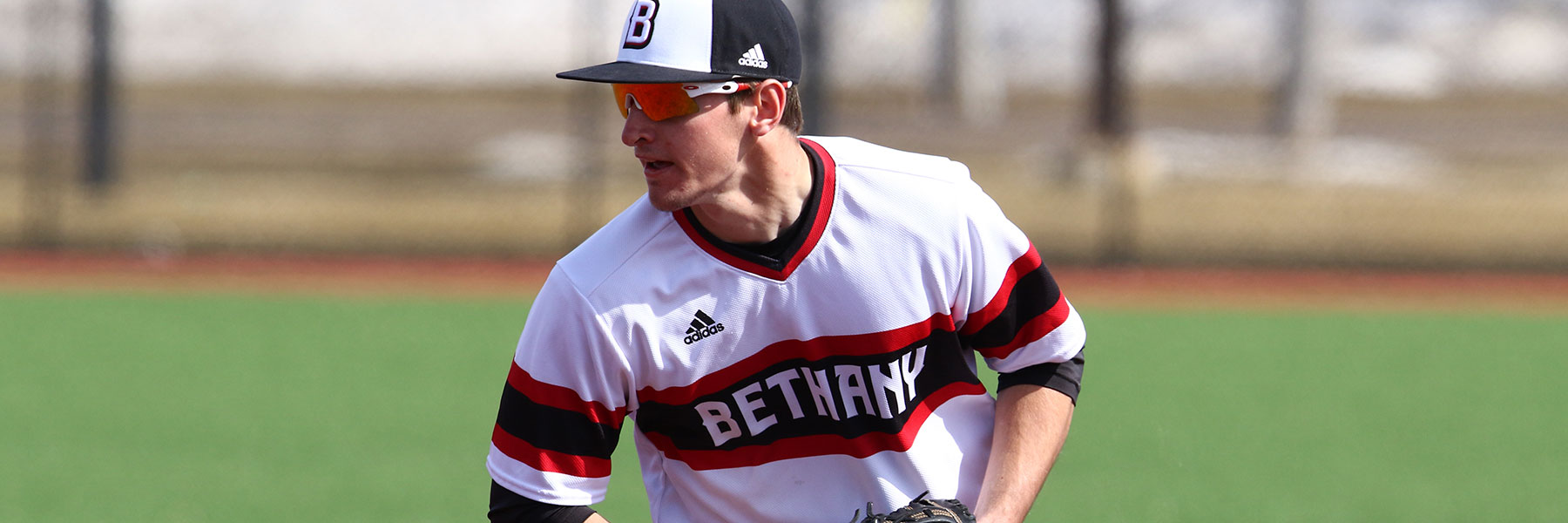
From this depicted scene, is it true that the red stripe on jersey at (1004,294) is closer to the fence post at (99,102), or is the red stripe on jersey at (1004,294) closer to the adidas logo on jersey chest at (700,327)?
the adidas logo on jersey chest at (700,327)

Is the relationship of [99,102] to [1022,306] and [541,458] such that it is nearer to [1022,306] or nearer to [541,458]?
[541,458]

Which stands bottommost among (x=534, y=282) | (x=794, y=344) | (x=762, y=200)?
(x=534, y=282)

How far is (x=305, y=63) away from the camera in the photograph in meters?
25.5

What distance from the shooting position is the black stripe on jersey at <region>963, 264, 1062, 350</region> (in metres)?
3.28

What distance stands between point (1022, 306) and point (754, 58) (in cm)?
78

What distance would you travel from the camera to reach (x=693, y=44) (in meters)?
2.94

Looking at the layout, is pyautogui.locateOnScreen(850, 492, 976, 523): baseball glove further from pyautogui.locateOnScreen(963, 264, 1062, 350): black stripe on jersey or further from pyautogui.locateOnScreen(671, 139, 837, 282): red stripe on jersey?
pyautogui.locateOnScreen(671, 139, 837, 282): red stripe on jersey

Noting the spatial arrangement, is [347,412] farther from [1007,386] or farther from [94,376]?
[1007,386]

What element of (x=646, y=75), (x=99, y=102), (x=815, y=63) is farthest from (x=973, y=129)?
(x=646, y=75)

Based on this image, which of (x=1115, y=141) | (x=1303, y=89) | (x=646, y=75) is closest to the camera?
(x=646, y=75)

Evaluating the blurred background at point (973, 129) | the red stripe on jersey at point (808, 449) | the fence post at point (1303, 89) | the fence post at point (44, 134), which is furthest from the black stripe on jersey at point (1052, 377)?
the fence post at point (1303, 89)

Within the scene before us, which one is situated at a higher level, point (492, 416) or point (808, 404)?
point (808, 404)

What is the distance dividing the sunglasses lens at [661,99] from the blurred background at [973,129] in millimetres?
11833

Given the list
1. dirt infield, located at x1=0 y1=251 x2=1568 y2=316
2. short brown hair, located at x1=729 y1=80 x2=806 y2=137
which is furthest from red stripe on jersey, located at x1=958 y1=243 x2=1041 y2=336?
dirt infield, located at x1=0 y1=251 x2=1568 y2=316
